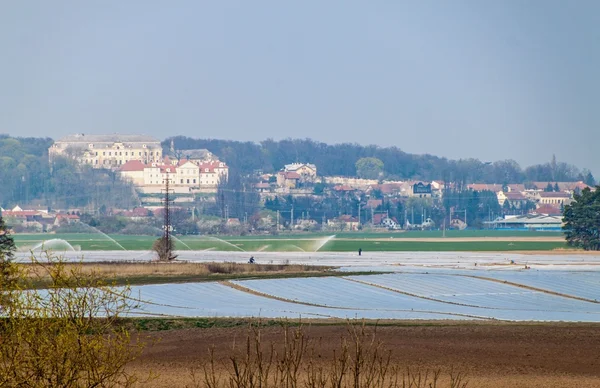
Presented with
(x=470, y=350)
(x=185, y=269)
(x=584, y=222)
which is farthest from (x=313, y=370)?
(x=584, y=222)

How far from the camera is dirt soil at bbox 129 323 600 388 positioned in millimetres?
29688

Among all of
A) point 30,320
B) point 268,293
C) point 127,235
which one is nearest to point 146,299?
point 268,293

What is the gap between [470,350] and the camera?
1330 inches

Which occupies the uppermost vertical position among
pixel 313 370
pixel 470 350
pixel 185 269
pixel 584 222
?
pixel 313 370

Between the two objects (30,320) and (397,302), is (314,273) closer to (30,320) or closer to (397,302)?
(397,302)

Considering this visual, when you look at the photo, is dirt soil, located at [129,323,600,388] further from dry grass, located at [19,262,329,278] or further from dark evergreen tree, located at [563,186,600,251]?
dark evergreen tree, located at [563,186,600,251]

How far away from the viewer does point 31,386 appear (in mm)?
19656

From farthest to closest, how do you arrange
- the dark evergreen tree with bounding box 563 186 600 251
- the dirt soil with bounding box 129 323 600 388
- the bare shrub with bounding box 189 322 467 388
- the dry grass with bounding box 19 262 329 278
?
A: the dark evergreen tree with bounding box 563 186 600 251 → the dry grass with bounding box 19 262 329 278 → the dirt soil with bounding box 129 323 600 388 → the bare shrub with bounding box 189 322 467 388

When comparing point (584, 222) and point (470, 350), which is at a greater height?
point (584, 222)

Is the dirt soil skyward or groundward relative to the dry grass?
skyward

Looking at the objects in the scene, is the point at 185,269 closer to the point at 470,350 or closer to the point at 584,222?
the point at 470,350

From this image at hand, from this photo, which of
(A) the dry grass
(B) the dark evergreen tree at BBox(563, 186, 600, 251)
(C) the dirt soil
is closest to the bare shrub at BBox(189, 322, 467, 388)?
(C) the dirt soil

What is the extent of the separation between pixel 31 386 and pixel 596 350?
61.7 ft

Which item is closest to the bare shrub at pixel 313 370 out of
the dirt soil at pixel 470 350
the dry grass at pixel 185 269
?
the dirt soil at pixel 470 350
